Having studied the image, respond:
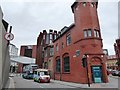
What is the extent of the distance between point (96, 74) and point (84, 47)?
160 inches

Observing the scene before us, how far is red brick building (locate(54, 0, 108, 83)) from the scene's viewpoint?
2266 cm

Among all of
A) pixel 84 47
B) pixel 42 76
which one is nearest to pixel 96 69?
pixel 84 47

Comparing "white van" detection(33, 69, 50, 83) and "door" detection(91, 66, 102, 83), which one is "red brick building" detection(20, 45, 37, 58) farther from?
"door" detection(91, 66, 102, 83)

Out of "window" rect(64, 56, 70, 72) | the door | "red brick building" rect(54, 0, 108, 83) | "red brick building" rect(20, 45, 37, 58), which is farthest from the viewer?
"red brick building" rect(20, 45, 37, 58)

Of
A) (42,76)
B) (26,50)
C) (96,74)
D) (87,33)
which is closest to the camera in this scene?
(96,74)

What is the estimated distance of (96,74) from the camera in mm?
22609

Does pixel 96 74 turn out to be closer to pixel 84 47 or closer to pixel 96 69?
pixel 96 69

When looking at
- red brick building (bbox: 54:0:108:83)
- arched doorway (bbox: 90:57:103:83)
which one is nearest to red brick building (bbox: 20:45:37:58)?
red brick building (bbox: 54:0:108:83)

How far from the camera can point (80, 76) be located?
2292cm

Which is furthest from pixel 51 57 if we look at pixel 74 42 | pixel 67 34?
pixel 74 42

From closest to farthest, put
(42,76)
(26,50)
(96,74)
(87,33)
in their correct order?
(96,74), (87,33), (42,76), (26,50)

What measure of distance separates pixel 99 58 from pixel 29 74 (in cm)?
2136

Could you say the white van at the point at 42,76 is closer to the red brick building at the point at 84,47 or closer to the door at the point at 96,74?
the red brick building at the point at 84,47

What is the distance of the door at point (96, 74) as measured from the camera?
2234cm
